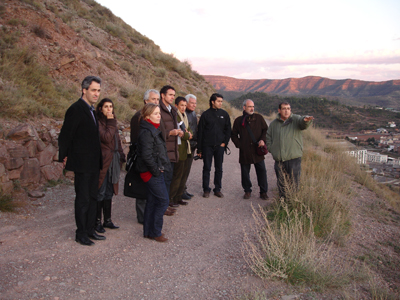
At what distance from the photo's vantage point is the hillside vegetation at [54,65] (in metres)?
7.52

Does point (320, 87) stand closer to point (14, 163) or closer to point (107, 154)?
point (14, 163)

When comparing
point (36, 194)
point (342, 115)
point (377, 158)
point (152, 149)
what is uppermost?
point (342, 115)

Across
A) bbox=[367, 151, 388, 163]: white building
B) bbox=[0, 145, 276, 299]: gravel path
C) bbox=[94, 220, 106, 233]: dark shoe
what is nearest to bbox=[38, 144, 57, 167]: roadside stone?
bbox=[0, 145, 276, 299]: gravel path

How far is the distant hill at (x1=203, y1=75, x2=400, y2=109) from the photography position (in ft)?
218

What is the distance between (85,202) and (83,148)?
696mm

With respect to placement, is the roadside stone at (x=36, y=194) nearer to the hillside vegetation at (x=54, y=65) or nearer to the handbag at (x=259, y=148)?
the hillside vegetation at (x=54, y=65)

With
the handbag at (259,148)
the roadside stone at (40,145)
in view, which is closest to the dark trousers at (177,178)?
the handbag at (259,148)

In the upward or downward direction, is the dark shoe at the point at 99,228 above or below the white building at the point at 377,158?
above

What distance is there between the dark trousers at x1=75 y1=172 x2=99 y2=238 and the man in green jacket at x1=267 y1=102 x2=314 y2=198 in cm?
307

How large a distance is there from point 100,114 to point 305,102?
112ft

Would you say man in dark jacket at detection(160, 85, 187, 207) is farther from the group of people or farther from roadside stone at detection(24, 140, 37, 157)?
roadside stone at detection(24, 140, 37, 157)

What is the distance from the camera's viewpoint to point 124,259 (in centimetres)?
364

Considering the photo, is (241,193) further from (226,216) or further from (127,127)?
(127,127)

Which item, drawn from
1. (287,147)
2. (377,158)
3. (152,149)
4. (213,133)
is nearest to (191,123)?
(213,133)
